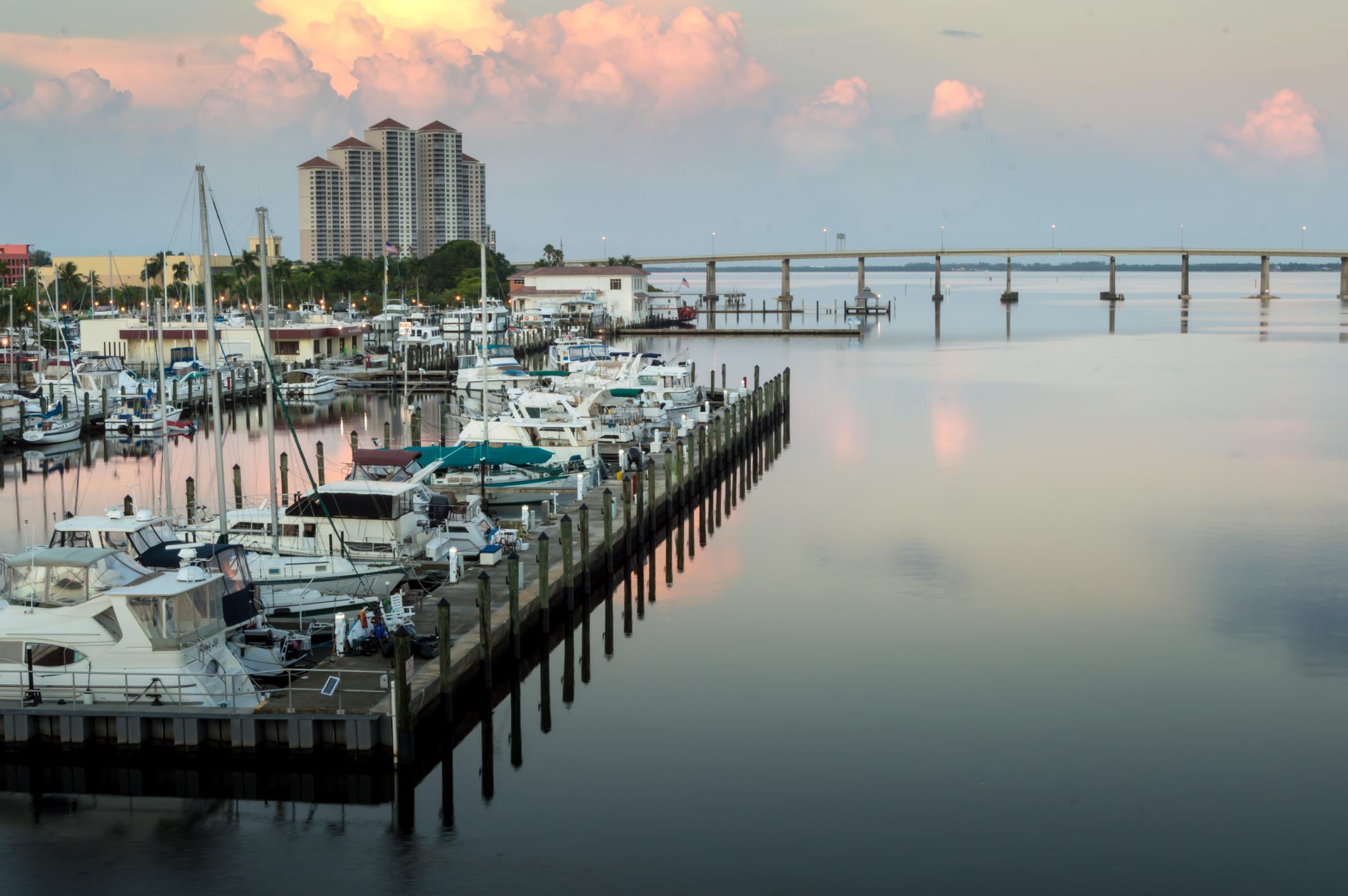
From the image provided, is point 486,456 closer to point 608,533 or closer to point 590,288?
point 608,533

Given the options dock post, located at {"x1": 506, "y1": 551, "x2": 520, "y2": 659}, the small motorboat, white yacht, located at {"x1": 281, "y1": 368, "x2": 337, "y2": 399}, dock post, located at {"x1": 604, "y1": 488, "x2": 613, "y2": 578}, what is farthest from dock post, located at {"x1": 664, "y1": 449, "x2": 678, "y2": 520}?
white yacht, located at {"x1": 281, "y1": 368, "x2": 337, "y2": 399}

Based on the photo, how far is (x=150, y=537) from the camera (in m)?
25.4

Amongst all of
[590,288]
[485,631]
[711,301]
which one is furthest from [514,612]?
[711,301]

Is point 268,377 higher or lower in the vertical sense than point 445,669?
higher

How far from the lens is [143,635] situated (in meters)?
20.4

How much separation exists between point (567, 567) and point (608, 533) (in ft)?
12.5

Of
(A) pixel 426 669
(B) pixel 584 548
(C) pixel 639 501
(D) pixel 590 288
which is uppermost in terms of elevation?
(D) pixel 590 288

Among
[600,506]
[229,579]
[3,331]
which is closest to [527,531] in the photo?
[600,506]

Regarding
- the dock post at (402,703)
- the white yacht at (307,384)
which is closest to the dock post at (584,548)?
the dock post at (402,703)

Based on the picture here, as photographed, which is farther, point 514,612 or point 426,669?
point 514,612

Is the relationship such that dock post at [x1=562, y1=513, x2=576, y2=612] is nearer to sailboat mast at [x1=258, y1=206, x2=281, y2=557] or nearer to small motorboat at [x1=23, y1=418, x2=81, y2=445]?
sailboat mast at [x1=258, y1=206, x2=281, y2=557]

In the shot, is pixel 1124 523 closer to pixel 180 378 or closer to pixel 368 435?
pixel 368 435

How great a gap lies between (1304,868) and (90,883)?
15578mm

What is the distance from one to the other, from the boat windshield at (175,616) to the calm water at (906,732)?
231 centimetres
